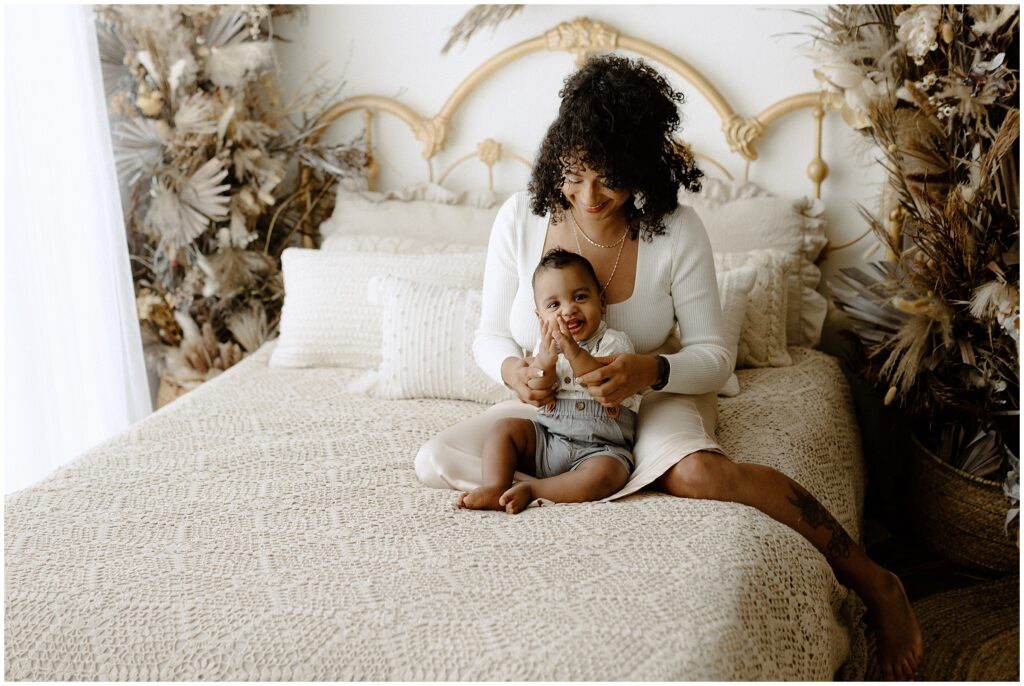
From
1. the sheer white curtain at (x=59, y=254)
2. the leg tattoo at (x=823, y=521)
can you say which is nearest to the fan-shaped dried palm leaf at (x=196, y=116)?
the sheer white curtain at (x=59, y=254)

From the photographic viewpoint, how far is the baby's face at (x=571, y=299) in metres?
1.84

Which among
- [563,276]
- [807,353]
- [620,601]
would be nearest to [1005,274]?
[807,353]

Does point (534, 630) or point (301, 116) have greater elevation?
point (301, 116)

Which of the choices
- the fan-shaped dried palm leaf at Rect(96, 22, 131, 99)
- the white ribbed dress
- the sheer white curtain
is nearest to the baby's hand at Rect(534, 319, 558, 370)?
the white ribbed dress

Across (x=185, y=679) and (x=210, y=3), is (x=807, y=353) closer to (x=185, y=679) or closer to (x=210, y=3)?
(x=185, y=679)

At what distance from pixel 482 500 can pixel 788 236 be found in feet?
4.84

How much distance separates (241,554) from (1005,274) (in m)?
1.77

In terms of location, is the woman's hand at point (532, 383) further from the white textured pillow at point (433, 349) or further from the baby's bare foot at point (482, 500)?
the white textured pillow at point (433, 349)

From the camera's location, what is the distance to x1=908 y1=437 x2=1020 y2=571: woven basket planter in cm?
232

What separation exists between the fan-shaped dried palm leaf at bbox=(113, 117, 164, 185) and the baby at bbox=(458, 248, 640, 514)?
5.51 feet

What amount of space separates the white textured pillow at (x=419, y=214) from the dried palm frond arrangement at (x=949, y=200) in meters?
1.15

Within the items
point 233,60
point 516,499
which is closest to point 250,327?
point 233,60

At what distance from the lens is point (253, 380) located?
8.69 feet

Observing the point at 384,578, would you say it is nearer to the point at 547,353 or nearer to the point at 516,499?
the point at 516,499
